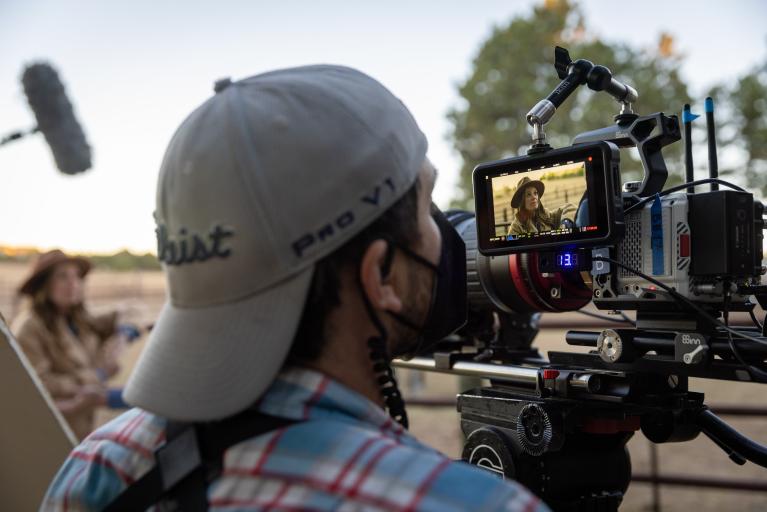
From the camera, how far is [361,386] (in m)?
0.92

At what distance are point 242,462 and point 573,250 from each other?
1.00m

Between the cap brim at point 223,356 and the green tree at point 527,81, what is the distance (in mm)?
7728

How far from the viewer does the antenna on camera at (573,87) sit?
63.7 inches

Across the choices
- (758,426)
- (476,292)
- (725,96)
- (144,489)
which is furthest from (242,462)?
(725,96)

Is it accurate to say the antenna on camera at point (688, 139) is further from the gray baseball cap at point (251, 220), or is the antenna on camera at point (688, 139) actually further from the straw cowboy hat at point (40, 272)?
the straw cowboy hat at point (40, 272)

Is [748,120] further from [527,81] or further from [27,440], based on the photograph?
[27,440]

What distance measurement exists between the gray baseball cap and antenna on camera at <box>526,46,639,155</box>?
79 cm

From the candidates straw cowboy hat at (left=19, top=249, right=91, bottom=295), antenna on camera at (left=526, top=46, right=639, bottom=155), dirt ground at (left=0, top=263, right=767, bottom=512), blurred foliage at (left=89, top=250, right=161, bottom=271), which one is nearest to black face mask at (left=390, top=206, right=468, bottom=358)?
antenna on camera at (left=526, top=46, right=639, bottom=155)

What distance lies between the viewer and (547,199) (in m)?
1.55

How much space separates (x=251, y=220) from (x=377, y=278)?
17cm

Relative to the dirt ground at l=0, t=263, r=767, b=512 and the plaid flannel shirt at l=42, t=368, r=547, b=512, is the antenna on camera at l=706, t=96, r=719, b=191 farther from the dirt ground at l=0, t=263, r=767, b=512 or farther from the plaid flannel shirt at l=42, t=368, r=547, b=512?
the dirt ground at l=0, t=263, r=767, b=512

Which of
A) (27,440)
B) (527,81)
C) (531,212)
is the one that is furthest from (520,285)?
(527,81)

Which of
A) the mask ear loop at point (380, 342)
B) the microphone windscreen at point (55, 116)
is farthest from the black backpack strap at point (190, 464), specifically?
the microphone windscreen at point (55, 116)

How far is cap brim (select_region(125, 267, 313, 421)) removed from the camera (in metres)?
0.82
